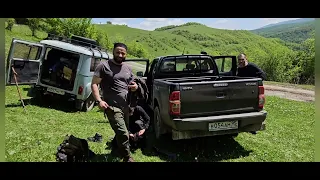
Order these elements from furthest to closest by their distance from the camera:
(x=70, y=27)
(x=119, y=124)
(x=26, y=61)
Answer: (x=70, y=27) < (x=26, y=61) < (x=119, y=124)

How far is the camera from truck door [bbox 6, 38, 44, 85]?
982cm

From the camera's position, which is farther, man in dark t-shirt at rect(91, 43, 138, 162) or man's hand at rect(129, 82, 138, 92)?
man's hand at rect(129, 82, 138, 92)

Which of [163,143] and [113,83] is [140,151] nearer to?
[163,143]

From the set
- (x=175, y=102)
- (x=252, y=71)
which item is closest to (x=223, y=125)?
(x=175, y=102)

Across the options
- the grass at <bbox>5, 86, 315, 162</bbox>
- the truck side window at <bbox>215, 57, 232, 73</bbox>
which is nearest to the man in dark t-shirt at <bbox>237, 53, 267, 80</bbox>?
the truck side window at <bbox>215, 57, 232, 73</bbox>

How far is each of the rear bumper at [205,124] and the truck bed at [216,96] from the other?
0.12 m

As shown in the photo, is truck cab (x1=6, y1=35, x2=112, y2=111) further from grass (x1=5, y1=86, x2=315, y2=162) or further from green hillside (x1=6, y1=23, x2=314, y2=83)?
green hillside (x1=6, y1=23, x2=314, y2=83)

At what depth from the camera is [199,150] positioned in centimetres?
630

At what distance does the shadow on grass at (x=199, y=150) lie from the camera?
19.2 ft

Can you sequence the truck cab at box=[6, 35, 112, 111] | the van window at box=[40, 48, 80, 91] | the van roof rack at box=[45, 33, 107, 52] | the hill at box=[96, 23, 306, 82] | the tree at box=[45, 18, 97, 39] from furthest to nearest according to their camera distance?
the hill at box=[96, 23, 306, 82] → the tree at box=[45, 18, 97, 39] → the van roof rack at box=[45, 33, 107, 52] → the van window at box=[40, 48, 80, 91] → the truck cab at box=[6, 35, 112, 111]

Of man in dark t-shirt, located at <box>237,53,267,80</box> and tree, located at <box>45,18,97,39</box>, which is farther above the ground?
tree, located at <box>45,18,97,39</box>

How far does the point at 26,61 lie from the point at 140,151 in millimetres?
6424

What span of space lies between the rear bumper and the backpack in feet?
5.24
